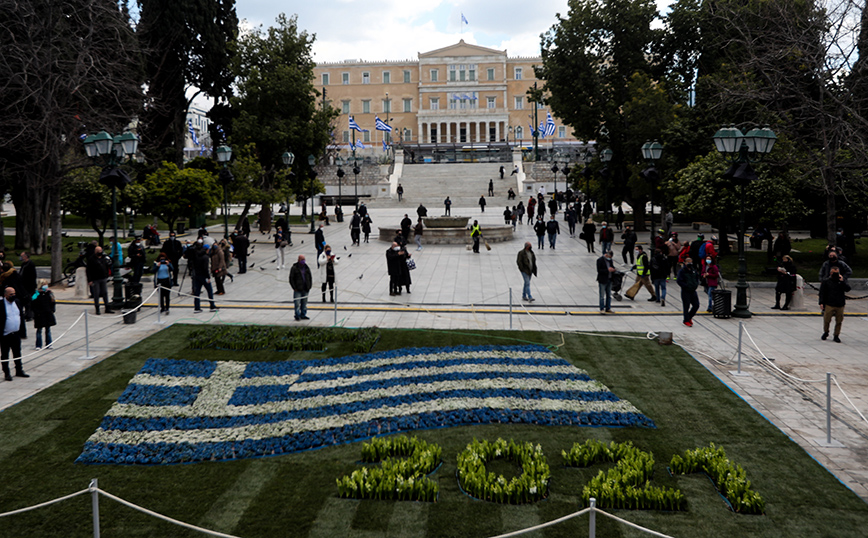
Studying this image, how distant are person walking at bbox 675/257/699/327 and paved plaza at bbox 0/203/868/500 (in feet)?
1.09

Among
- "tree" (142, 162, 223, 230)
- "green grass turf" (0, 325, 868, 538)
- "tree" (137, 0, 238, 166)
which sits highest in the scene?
"tree" (137, 0, 238, 166)

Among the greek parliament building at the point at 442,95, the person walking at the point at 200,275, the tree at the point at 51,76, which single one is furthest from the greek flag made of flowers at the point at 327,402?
the greek parliament building at the point at 442,95

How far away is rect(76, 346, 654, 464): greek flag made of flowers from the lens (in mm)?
8336

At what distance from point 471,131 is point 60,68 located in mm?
86302

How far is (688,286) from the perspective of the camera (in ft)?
47.7

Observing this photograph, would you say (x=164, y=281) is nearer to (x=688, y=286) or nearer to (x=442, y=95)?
(x=688, y=286)

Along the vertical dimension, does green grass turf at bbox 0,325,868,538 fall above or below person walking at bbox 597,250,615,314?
below

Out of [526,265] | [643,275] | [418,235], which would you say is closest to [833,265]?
[643,275]

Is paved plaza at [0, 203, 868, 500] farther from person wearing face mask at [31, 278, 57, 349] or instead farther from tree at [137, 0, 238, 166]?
tree at [137, 0, 238, 166]

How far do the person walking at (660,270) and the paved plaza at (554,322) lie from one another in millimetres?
451

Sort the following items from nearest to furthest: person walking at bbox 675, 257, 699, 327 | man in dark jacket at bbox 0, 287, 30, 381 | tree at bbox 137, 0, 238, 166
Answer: man in dark jacket at bbox 0, 287, 30, 381 → person walking at bbox 675, 257, 699, 327 → tree at bbox 137, 0, 238, 166

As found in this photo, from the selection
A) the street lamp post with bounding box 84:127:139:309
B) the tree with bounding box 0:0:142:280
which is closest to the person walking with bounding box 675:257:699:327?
the street lamp post with bounding box 84:127:139:309

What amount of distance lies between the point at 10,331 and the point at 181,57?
34.1 meters

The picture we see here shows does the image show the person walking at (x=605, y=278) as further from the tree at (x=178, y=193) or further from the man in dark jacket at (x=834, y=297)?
the tree at (x=178, y=193)
